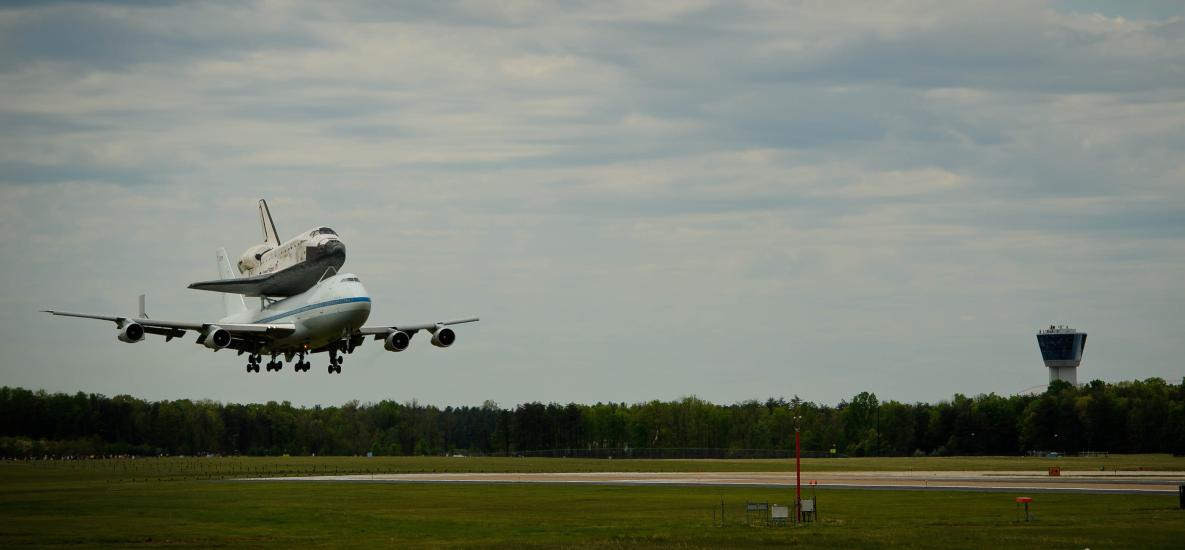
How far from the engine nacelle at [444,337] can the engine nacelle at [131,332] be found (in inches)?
769

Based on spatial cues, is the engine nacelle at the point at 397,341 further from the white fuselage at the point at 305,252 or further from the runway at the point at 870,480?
the runway at the point at 870,480

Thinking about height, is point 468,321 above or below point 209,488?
above

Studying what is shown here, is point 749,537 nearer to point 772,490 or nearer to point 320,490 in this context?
point 772,490

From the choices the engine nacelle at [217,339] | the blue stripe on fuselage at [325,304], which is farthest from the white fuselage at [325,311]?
the engine nacelle at [217,339]

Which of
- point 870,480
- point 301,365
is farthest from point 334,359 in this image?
point 870,480

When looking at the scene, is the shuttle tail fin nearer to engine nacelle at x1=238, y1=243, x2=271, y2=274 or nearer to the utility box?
engine nacelle at x1=238, y1=243, x2=271, y2=274

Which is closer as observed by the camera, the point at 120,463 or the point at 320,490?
the point at 320,490

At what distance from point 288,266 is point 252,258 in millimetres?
8546

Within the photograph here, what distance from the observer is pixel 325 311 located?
8825 cm

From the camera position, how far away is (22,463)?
477ft

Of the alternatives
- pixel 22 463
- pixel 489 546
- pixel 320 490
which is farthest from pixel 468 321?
pixel 22 463

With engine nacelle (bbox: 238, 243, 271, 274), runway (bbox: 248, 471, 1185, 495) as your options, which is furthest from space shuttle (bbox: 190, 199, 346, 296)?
runway (bbox: 248, 471, 1185, 495)

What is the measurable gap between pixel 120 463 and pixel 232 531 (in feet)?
322

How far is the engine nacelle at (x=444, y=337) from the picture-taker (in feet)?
307
